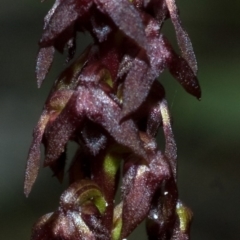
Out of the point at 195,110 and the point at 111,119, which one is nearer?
the point at 111,119

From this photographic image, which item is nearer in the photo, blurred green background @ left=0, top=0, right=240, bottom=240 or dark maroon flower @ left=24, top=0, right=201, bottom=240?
dark maroon flower @ left=24, top=0, right=201, bottom=240

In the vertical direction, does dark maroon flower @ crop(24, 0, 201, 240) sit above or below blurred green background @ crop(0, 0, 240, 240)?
above

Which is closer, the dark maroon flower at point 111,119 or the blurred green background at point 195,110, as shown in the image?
the dark maroon flower at point 111,119

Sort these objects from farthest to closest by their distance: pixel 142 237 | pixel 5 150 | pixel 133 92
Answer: pixel 5 150
pixel 142 237
pixel 133 92

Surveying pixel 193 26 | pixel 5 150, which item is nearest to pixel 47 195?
pixel 5 150

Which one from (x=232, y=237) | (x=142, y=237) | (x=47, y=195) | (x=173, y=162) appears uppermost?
(x=173, y=162)

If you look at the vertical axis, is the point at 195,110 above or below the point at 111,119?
below

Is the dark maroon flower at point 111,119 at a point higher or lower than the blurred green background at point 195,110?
higher

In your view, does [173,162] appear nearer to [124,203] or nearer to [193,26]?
[124,203]
